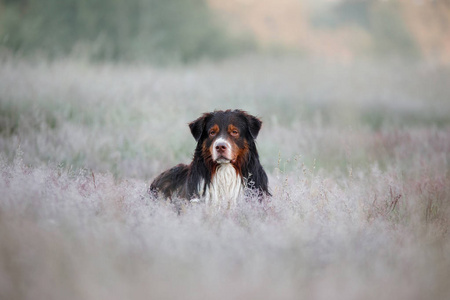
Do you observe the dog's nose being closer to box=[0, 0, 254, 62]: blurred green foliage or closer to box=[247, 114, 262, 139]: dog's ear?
box=[247, 114, 262, 139]: dog's ear

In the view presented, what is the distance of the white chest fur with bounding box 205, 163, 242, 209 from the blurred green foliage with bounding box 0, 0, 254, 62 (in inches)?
633

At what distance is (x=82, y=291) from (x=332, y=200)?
3.15m

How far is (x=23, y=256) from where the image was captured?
3.37m

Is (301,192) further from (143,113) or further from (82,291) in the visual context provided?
(143,113)

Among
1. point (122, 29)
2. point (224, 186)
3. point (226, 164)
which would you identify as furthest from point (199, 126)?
point (122, 29)

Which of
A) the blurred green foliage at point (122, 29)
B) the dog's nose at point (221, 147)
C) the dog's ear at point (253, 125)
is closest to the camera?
the dog's nose at point (221, 147)

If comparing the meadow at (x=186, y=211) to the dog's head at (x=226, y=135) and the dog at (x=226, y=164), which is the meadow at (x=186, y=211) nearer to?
the dog at (x=226, y=164)

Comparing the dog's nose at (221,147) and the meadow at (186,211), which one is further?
the dog's nose at (221,147)

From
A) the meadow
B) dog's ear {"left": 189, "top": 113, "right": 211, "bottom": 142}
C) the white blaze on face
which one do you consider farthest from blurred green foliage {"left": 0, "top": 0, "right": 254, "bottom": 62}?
the white blaze on face

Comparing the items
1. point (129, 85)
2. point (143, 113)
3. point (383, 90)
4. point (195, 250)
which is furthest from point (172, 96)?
point (195, 250)

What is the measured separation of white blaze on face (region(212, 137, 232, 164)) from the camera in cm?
498

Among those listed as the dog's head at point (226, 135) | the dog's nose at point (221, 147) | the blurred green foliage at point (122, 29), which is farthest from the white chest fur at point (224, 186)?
the blurred green foliage at point (122, 29)

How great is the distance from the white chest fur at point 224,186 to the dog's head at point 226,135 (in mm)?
113

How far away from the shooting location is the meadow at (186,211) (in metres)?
3.20
